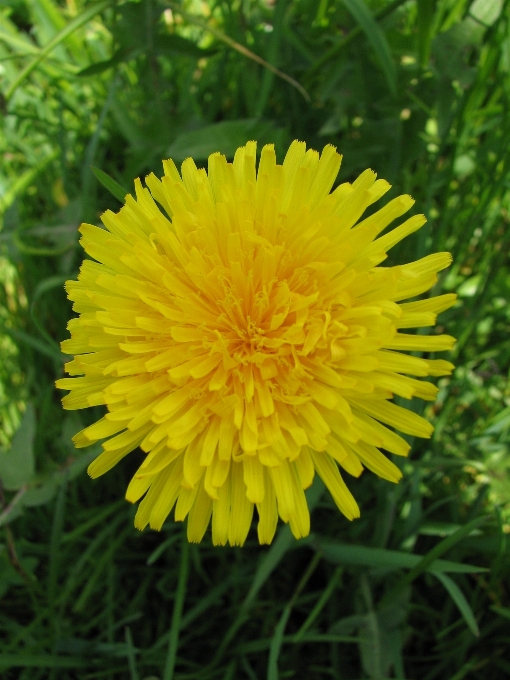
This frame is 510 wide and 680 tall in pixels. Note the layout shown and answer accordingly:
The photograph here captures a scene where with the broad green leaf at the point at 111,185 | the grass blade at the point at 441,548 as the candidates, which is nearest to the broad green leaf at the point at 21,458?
the broad green leaf at the point at 111,185

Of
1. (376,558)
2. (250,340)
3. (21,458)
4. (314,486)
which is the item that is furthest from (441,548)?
(21,458)

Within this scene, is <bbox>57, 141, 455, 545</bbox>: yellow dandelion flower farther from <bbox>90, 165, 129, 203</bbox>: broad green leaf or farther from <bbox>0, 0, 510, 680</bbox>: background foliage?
<bbox>0, 0, 510, 680</bbox>: background foliage

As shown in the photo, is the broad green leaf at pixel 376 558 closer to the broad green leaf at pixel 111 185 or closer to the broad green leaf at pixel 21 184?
the broad green leaf at pixel 111 185

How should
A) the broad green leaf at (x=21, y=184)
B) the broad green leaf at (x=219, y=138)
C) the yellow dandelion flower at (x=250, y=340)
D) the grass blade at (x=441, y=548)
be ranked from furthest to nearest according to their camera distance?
the broad green leaf at (x=21, y=184)
the broad green leaf at (x=219, y=138)
the grass blade at (x=441, y=548)
the yellow dandelion flower at (x=250, y=340)

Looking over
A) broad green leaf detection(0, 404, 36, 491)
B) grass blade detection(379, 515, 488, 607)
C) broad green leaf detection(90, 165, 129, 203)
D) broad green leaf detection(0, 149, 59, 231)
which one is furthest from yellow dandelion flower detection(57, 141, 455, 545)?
broad green leaf detection(0, 149, 59, 231)

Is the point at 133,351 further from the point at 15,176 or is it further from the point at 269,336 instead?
the point at 15,176

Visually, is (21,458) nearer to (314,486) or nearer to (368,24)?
(314,486)
